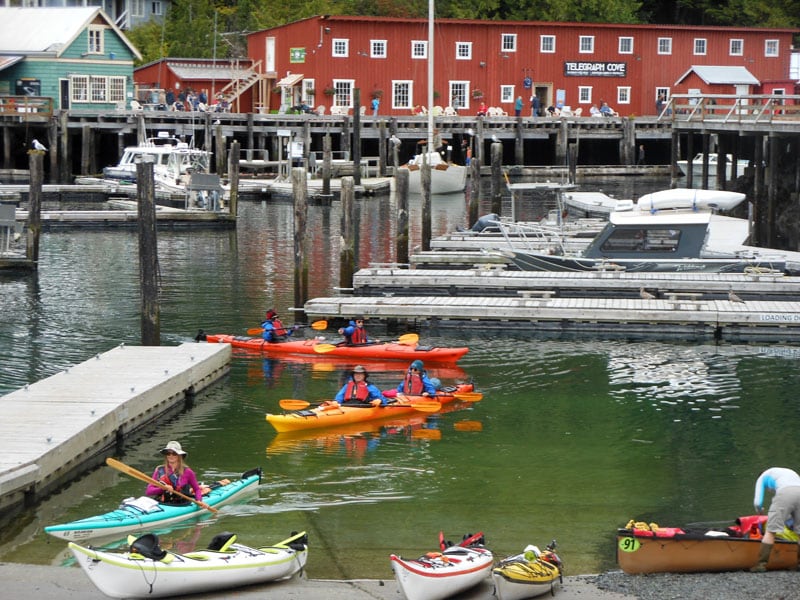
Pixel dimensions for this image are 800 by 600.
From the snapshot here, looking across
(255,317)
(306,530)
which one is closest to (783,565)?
(306,530)

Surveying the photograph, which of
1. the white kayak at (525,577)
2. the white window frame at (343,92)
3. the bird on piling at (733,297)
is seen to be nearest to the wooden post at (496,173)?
the bird on piling at (733,297)

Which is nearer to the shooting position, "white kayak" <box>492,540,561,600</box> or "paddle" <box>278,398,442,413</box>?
"white kayak" <box>492,540,561,600</box>

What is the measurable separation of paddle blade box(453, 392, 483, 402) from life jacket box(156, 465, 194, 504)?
7.07 meters

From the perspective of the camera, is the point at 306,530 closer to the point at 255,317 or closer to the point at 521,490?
the point at 521,490

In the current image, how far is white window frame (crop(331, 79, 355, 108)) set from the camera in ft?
234

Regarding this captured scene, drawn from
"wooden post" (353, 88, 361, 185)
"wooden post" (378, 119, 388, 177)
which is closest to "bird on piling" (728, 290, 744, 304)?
"wooden post" (353, 88, 361, 185)

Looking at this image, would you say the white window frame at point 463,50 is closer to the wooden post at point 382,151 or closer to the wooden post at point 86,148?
the wooden post at point 382,151

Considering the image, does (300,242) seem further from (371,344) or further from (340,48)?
(340,48)

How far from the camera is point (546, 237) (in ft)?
122

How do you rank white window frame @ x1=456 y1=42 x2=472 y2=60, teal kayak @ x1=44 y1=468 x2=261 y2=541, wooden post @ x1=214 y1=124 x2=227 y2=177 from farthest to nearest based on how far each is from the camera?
white window frame @ x1=456 y1=42 x2=472 y2=60 < wooden post @ x1=214 y1=124 x2=227 y2=177 < teal kayak @ x1=44 y1=468 x2=261 y2=541

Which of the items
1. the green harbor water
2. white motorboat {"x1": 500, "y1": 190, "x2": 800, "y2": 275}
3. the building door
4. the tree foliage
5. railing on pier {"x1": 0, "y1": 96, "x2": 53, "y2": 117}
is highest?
the tree foliage

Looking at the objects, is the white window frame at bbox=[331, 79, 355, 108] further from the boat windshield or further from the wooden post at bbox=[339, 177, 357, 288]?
the wooden post at bbox=[339, 177, 357, 288]

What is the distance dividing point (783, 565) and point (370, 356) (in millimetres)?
12501

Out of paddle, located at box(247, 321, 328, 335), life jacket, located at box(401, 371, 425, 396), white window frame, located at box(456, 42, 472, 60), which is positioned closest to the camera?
life jacket, located at box(401, 371, 425, 396)
